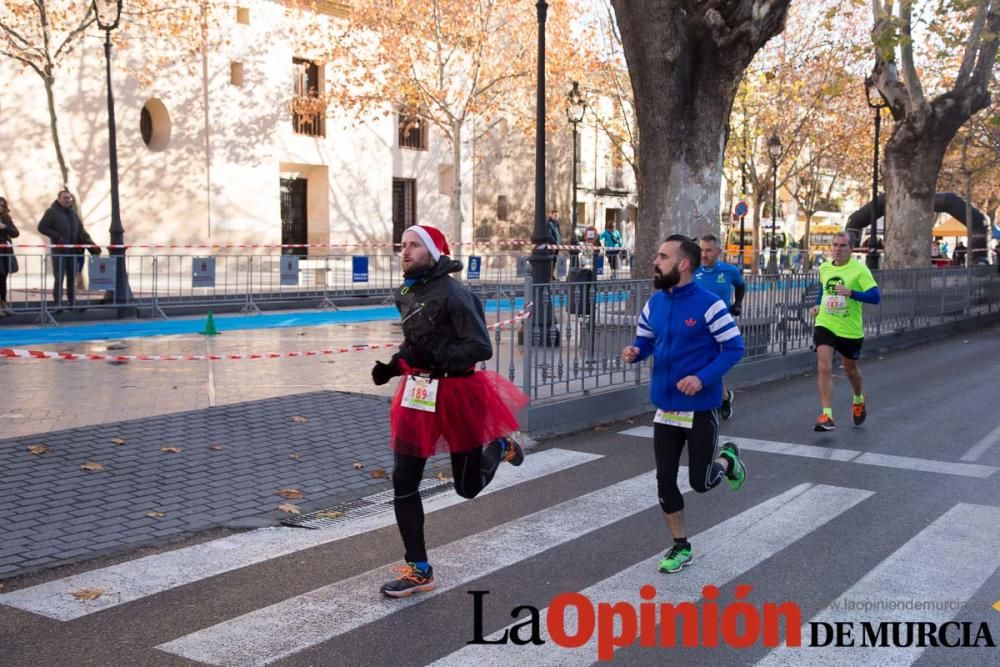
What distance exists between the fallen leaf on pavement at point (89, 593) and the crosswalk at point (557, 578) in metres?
0.03

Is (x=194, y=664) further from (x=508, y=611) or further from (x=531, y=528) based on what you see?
(x=531, y=528)

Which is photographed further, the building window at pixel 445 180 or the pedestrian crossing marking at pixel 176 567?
the building window at pixel 445 180

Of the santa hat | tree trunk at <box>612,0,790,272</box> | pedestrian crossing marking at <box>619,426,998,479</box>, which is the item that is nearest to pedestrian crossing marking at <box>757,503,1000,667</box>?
pedestrian crossing marking at <box>619,426,998,479</box>

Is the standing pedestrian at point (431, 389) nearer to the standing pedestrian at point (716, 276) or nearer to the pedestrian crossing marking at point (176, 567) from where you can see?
the pedestrian crossing marking at point (176, 567)

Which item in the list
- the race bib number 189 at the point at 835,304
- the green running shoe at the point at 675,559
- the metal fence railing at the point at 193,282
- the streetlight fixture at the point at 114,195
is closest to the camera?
the green running shoe at the point at 675,559

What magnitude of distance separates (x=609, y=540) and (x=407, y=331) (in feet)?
6.26

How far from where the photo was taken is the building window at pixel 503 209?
41812 millimetres

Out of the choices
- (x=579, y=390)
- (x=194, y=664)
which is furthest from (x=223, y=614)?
(x=579, y=390)

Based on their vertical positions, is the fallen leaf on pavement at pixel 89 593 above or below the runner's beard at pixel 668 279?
below

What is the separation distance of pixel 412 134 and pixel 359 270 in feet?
45.5

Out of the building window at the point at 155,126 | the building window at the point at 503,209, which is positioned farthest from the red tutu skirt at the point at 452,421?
the building window at the point at 503,209

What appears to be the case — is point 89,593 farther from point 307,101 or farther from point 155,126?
point 307,101

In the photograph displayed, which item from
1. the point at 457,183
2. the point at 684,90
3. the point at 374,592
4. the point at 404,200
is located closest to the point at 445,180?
the point at 404,200

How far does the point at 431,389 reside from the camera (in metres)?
5.03
